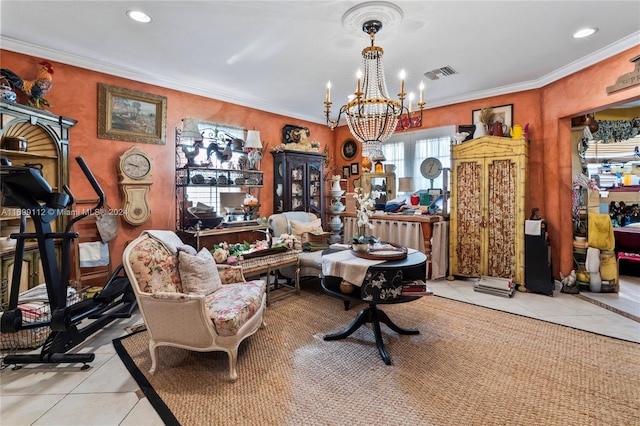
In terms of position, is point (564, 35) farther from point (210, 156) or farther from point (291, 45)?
point (210, 156)

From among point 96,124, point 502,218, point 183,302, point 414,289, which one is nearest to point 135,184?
point 96,124

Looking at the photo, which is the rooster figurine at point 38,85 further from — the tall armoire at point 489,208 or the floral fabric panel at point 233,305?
the tall armoire at point 489,208

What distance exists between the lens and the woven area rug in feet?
5.77

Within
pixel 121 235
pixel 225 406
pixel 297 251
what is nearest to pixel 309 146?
pixel 297 251

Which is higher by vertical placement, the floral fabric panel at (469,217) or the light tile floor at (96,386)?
the floral fabric panel at (469,217)

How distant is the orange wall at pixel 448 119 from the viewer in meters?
3.29

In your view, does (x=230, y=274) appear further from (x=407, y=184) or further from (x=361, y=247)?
(x=407, y=184)

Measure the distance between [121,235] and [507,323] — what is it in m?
4.52

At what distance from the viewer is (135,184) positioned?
3.75 m

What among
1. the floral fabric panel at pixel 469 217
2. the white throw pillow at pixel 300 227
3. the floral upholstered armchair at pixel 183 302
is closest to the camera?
the floral upholstered armchair at pixel 183 302

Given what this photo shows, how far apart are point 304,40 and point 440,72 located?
190cm

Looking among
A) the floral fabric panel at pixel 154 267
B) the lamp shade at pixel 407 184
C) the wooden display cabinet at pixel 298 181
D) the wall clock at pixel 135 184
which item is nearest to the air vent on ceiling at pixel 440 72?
the lamp shade at pixel 407 184

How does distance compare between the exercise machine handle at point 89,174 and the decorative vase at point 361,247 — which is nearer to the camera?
the exercise machine handle at point 89,174

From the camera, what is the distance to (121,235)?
148 inches
